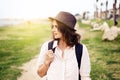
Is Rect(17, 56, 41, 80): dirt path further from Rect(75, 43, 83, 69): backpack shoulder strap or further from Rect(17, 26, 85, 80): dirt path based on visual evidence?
Rect(75, 43, 83, 69): backpack shoulder strap

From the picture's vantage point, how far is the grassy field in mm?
6809

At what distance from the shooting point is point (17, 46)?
35.7 ft

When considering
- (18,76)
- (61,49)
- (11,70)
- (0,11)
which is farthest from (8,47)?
(61,49)

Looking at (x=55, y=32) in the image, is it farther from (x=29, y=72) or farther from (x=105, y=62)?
(x=105, y=62)

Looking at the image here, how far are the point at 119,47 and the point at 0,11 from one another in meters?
4.41

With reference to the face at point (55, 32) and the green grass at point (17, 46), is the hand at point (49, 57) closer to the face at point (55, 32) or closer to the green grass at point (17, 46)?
the face at point (55, 32)

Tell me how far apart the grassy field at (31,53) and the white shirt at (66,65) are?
3.64 meters

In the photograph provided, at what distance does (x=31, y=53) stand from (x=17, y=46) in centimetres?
118

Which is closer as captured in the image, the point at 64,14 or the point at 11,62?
the point at 64,14

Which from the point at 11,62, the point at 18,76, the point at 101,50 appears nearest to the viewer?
the point at 18,76

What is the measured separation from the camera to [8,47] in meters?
10.3

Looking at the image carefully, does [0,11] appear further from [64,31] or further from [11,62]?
[64,31]

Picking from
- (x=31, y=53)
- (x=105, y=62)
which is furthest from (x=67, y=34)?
(x=31, y=53)

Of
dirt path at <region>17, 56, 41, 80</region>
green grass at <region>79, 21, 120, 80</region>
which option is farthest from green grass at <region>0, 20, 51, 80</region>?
green grass at <region>79, 21, 120, 80</region>
